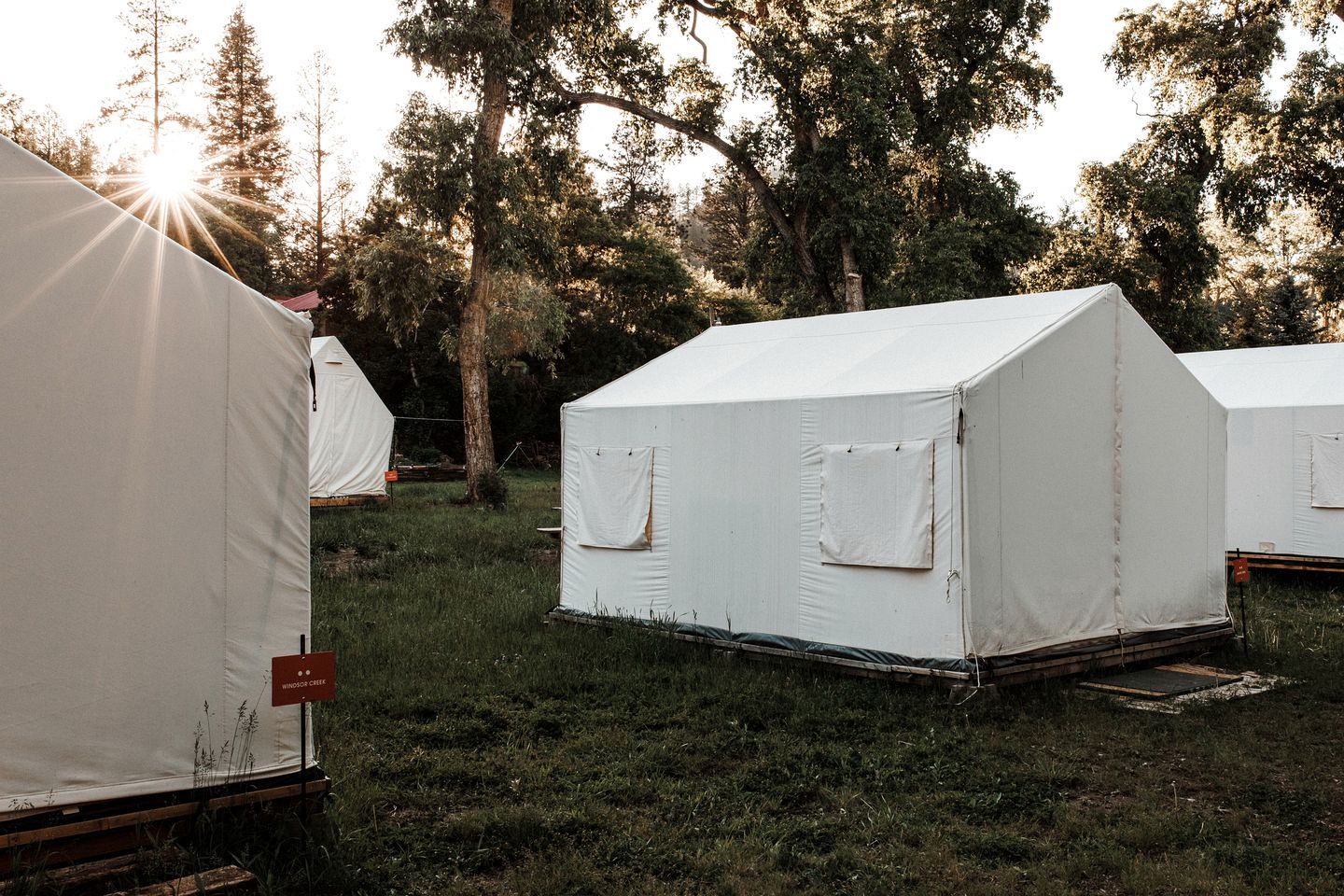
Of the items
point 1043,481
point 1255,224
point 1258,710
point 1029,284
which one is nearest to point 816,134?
point 1029,284

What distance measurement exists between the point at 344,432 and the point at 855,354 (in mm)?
12990

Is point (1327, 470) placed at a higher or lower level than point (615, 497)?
higher

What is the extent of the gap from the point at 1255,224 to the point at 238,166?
29747 millimetres

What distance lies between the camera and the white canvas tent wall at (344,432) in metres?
19.0

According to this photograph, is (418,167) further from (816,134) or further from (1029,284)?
(1029,284)

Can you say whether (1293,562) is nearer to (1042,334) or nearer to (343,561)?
(1042,334)

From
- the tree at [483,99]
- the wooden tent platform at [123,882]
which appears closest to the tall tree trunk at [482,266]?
the tree at [483,99]

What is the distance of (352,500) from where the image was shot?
1931 cm

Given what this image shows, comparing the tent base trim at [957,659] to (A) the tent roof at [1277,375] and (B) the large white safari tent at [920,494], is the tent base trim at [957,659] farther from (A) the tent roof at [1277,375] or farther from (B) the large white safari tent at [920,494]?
(A) the tent roof at [1277,375]

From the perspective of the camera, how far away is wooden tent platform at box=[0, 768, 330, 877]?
352 centimetres

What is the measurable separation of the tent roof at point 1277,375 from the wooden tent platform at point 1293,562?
6.20 feet

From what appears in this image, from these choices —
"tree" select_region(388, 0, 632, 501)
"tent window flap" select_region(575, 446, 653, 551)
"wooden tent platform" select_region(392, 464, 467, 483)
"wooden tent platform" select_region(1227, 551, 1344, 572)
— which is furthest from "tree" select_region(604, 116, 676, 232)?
"tent window flap" select_region(575, 446, 653, 551)

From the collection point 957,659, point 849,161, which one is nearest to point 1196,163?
point 849,161

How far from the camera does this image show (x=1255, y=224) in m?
22.2
